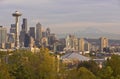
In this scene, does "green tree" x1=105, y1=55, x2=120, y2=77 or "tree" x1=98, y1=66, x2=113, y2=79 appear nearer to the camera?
"tree" x1=98, y1=66, x2=113, y2=79

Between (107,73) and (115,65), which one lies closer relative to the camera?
(107,73)

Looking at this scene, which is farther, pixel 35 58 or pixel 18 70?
pixel 35 58

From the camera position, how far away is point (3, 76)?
41344 mm

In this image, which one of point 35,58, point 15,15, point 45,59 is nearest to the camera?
point 45,59

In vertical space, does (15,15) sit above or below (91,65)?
above

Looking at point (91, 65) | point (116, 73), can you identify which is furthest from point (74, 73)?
point (91, 65)

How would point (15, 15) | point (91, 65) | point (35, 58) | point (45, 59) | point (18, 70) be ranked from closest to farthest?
1. point (18, 70)
2. point (45, 59)
3. point (35, 58)
4. point (91, 65)
5. point (15, 15)

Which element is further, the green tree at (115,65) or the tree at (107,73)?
the green tree at (115,65)

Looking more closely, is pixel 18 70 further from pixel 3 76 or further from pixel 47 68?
pixel 3 76

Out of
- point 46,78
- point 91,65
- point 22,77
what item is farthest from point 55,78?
point 91,65

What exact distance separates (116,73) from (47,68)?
934 centimetres

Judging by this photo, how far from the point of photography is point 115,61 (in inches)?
1693

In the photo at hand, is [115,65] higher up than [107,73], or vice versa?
[115,65]

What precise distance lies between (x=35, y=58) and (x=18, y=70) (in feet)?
38.3
